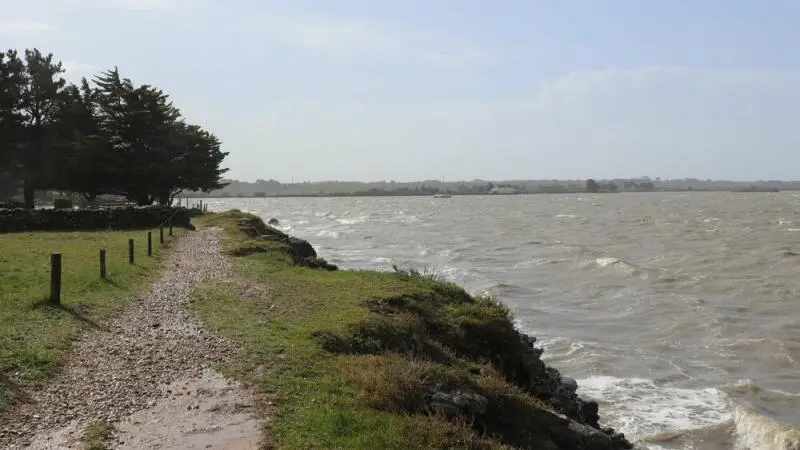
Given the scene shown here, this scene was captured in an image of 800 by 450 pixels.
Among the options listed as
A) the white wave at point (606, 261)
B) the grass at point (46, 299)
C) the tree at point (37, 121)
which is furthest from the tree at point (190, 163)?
the white wave at point (606, 261)

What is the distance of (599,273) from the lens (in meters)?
34.8

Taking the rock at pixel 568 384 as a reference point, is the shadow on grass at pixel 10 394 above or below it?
above

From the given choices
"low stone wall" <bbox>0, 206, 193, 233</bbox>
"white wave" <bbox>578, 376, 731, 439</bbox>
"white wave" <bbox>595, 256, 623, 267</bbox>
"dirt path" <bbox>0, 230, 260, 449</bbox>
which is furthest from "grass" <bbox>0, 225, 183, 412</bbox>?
"white wave" <bbox>595, 256, 623, 267</bbox>

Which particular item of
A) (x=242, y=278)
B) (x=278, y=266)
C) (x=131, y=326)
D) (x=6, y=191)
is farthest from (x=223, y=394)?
(x=6, y=191)

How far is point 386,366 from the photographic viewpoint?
9250 mm

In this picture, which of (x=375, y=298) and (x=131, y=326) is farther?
(x=375, y=298)

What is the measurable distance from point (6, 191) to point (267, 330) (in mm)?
63512

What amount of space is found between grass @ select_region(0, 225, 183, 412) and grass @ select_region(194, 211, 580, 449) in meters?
2.24

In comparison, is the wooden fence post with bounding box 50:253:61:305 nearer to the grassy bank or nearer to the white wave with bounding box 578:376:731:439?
the grassy bank

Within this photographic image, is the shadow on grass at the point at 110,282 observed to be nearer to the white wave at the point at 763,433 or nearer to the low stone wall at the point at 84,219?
the white wave at the point at 763,433

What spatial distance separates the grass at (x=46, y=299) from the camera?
9617mm

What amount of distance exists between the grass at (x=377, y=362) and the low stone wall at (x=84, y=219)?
2207 centimetres

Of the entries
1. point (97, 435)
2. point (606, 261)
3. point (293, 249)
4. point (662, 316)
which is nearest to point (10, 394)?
point (97, 435)

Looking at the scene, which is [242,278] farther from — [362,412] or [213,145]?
[213,145]
